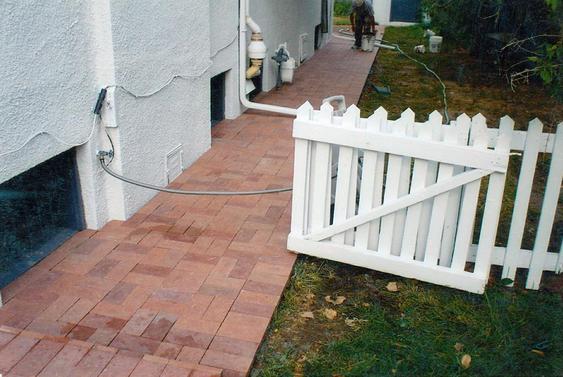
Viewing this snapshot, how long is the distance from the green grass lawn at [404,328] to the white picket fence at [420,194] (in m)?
0.13

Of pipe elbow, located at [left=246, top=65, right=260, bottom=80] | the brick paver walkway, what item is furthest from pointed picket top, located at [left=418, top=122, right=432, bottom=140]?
pipe elbow, located at [left=246, top=65, right=260, bottom=80]

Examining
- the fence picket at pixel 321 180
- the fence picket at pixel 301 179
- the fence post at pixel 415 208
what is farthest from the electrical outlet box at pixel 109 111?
the fence post at pixel 415 208

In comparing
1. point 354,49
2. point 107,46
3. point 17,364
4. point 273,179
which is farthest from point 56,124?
point 354,49

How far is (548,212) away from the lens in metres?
3.77

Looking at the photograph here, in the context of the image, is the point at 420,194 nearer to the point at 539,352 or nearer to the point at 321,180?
the point at 321,180

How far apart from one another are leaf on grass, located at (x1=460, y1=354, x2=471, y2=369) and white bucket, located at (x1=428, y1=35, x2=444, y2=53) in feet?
41.6

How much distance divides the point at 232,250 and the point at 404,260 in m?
1.23

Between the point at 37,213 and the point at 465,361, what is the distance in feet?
9.52

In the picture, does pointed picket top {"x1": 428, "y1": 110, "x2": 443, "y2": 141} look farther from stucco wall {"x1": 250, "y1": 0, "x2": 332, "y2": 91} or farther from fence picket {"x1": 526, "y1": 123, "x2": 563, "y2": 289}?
stucco wall {"x1": 250, "y1": 0, "x2": 332, "y2": 91}

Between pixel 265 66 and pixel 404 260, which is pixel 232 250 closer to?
pixel 404 260

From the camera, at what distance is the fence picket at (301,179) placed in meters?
3.83

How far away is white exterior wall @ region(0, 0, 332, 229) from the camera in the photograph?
3.36 m

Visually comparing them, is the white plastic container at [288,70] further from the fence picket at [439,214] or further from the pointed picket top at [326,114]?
the fence picket at [439,214]

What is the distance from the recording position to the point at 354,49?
14.9 m
